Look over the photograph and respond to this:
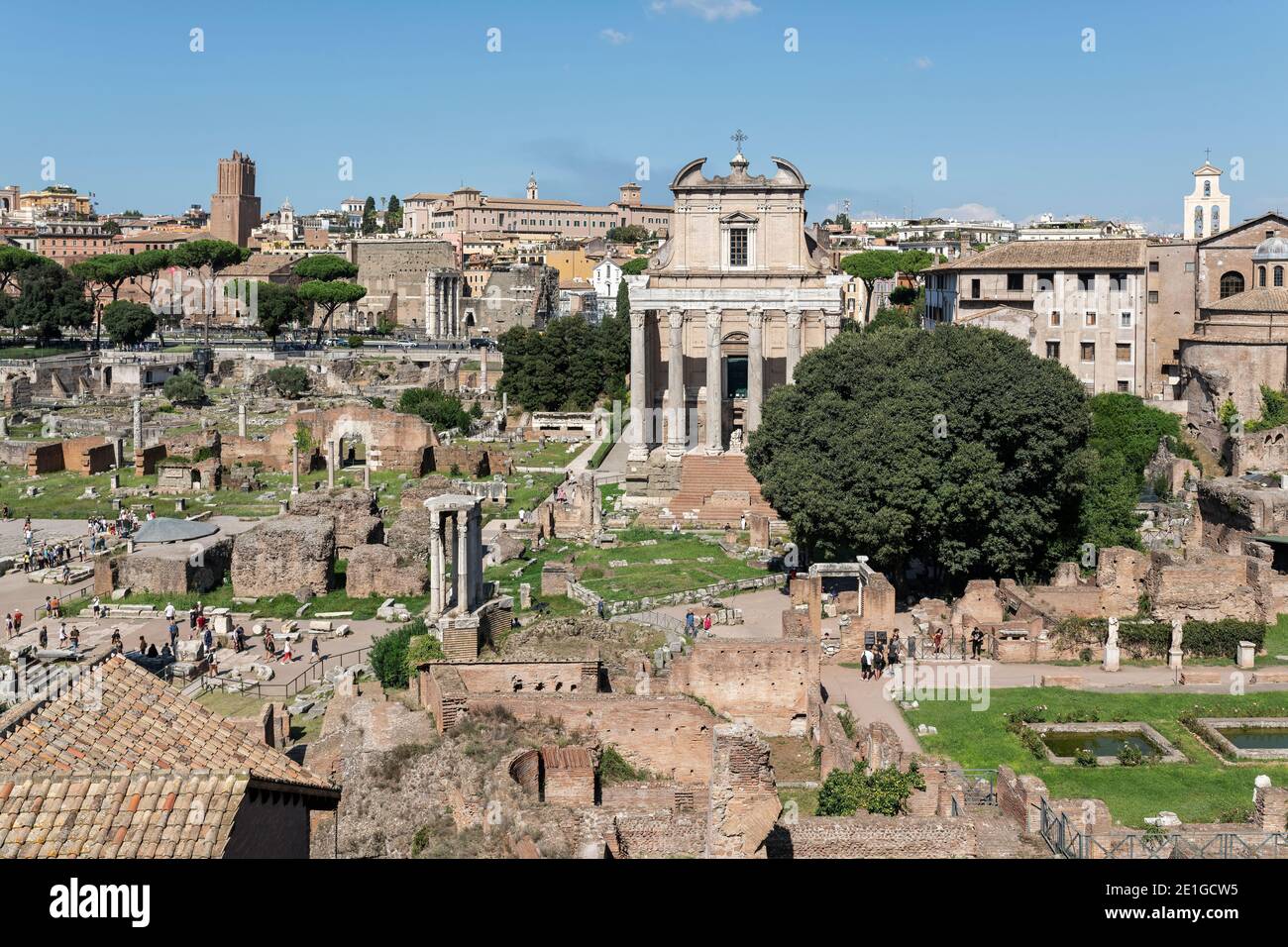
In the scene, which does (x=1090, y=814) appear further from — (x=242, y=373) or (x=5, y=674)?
(x=242, y=373)

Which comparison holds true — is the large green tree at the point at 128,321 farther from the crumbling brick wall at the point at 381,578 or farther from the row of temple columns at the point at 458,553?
the row of temple columns at the point at 458,553

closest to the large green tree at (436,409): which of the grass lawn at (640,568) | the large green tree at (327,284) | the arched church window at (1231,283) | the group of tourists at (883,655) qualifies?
the grass lawn at (640,568)

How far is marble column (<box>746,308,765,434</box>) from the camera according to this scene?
1950 inches

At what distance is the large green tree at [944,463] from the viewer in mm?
29125

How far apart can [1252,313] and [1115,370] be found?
23.7ft

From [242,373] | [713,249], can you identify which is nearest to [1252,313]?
[713,249]

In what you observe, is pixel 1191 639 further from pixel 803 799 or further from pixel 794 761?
pixel 803 799

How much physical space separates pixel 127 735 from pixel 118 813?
7.39 ft

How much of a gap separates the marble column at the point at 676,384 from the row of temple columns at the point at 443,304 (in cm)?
7901

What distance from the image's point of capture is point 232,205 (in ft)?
566

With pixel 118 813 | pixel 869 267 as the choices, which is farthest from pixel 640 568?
pixel 869 267
